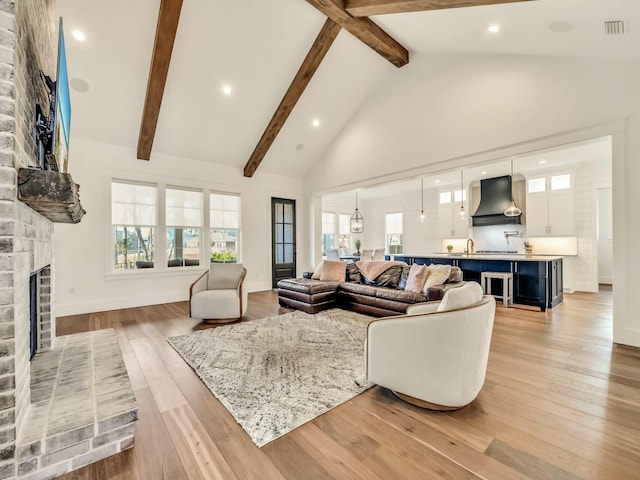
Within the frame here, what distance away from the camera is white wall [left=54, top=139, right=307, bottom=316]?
190 inches

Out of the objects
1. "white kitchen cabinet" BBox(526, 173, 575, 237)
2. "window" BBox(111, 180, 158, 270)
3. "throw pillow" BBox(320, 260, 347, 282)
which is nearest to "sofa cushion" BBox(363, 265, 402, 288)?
"throw pillow" BBox(320, 260, 347, 282)

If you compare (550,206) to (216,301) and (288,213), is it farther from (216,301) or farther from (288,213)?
(216,301)

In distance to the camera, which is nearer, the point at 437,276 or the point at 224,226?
the point at 437,276

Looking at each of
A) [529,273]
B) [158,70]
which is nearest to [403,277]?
[529,273]

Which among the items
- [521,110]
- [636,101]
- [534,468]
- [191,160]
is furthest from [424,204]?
[534,468]

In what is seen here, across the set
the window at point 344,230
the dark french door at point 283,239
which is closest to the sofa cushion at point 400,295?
the dark french door at point 283,239

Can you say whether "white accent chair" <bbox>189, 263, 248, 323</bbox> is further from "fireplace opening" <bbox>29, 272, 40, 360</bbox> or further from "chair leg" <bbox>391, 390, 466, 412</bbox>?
"chair leg" <bbox>391, 390, 466, 412</bbox>

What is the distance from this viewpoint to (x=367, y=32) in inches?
176

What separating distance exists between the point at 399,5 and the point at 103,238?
19.2ft

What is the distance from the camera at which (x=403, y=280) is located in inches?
184

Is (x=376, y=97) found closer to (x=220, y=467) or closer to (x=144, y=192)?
(x=144, y=192)

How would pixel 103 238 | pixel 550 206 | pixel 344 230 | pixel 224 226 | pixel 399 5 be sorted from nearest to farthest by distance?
pixel 399 5 < pixel 103 238 < pixel 224 226 < pixel 550 206 < pixel 344 230

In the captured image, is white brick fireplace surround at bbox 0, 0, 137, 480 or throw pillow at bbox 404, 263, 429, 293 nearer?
white brick fireplace surround at bbox 0, 0, 137, 480

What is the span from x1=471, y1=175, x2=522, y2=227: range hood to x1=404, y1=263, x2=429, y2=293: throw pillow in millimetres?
4573
